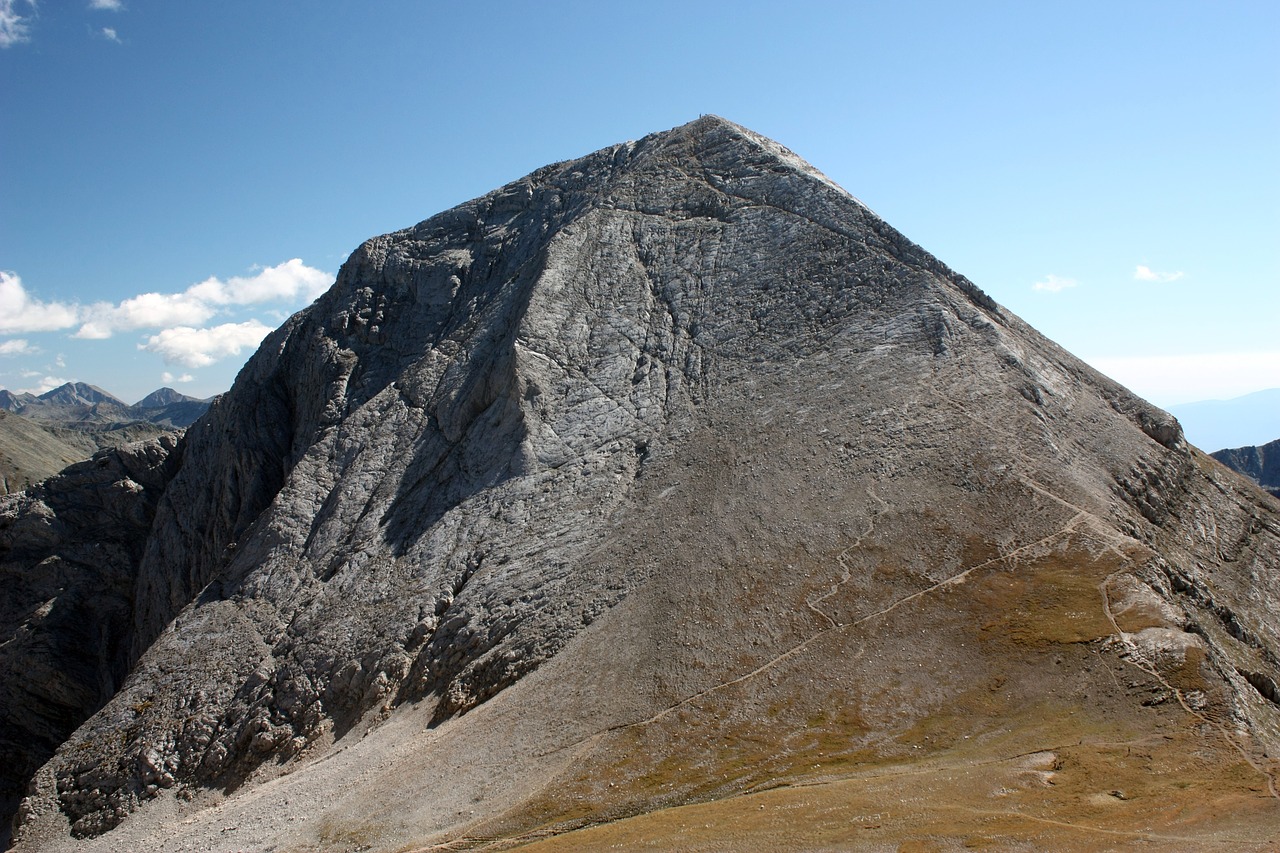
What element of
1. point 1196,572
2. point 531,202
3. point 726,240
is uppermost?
point 531,202

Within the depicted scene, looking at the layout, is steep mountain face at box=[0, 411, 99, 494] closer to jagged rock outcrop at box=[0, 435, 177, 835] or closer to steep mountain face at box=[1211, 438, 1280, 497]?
jagged rock outcrop at box=[0, 435, 177, 835]

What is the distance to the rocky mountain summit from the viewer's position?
3012 cm

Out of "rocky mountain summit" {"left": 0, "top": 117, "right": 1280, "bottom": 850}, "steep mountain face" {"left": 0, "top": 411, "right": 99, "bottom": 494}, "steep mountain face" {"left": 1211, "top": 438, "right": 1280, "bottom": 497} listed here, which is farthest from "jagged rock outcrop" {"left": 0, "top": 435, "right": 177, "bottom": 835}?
"steep mountain face" {"left": 1211, "top": 438, "right": 1280, "bottom": 497}

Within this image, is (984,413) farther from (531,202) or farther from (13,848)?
(13,848)

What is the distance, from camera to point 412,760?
37719mm

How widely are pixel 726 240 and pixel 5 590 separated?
71788 millimetres

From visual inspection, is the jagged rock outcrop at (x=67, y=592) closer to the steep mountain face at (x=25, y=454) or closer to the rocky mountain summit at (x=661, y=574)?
the rocky mountain summit at (x=661, y=574)

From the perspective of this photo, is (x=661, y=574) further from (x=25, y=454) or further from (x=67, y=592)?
(x=25, y=454)

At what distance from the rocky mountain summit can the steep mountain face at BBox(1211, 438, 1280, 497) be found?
171 m

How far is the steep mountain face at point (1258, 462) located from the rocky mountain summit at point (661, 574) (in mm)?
170790

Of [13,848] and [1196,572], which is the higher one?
[1196,572]

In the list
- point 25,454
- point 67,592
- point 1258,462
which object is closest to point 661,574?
point 67,592

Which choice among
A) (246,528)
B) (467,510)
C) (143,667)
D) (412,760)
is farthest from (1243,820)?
(246,528)

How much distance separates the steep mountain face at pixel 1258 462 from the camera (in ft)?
613
